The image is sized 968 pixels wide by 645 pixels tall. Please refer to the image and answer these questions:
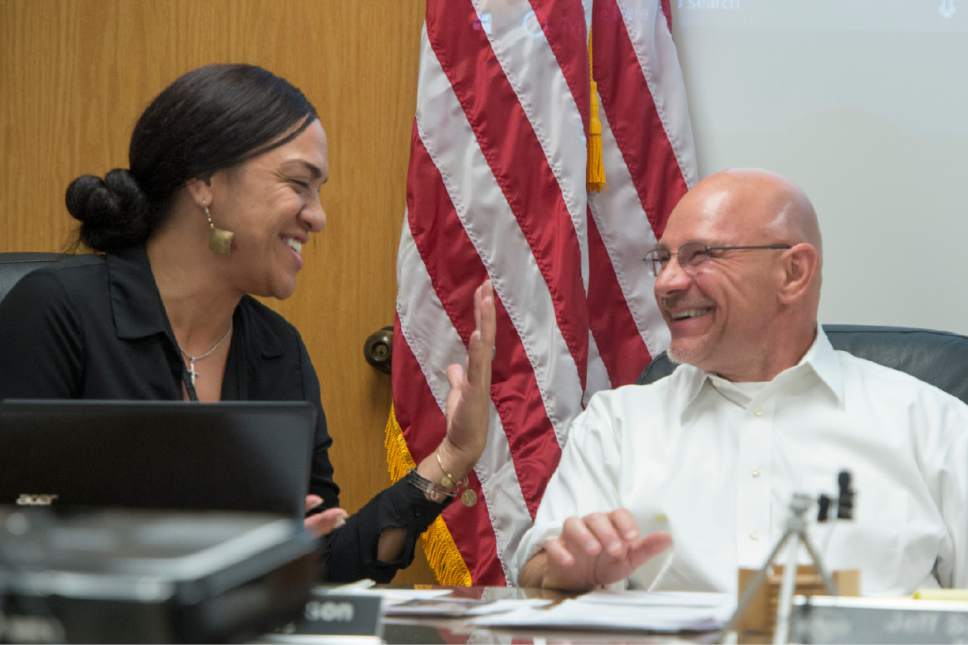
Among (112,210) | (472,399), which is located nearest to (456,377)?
(472,399)

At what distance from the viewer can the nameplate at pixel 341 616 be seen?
0.99 m

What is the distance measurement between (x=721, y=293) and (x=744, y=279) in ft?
0.16

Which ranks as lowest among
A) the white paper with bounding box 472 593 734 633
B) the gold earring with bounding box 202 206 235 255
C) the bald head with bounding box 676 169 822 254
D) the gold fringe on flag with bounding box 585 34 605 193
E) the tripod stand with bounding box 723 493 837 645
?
the white paper with bounding box 472 593 734 633

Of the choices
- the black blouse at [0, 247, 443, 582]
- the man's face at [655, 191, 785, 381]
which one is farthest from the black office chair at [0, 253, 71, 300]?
the man's face at [655, 191, 785, 381]

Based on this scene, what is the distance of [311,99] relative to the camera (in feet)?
10.0

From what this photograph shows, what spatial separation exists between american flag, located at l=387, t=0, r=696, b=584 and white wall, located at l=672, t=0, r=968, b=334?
164mm

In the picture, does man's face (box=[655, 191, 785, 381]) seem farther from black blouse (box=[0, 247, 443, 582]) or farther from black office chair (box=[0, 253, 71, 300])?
black office chair (box=[0, 253, 71, 300])

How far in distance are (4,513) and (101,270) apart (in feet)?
3.63

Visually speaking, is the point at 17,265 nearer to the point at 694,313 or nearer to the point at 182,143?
the point at 182,143

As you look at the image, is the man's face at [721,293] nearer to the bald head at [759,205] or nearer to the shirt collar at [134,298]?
the bald head at [759,205]

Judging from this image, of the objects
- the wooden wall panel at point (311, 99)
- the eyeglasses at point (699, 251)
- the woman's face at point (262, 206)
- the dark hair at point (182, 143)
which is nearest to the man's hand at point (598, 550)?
the eyeglasses at point (699, 251)

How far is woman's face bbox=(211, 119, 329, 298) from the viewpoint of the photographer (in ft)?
6.73

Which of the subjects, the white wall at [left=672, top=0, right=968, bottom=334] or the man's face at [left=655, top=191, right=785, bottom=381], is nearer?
the man's face at [left=655, top=191, right=785, bottom=381]

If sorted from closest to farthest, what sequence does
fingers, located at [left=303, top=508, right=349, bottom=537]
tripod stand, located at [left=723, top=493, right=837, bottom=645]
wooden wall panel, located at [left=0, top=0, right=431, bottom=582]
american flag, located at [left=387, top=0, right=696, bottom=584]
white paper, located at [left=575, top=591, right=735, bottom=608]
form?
tripod stand, located at [left=723, top=493, right=837, bottom=645]
white paper, located at [left=575, top=591, right=735, bottom=608]
fingers, located at [left=303, top=508, right=349, bottom=537]
american flag, located at [left=387, top=0, right=696, bottom=584]
wooden wall panel, located at [left=0, top=0, right=431, bottom=582]
